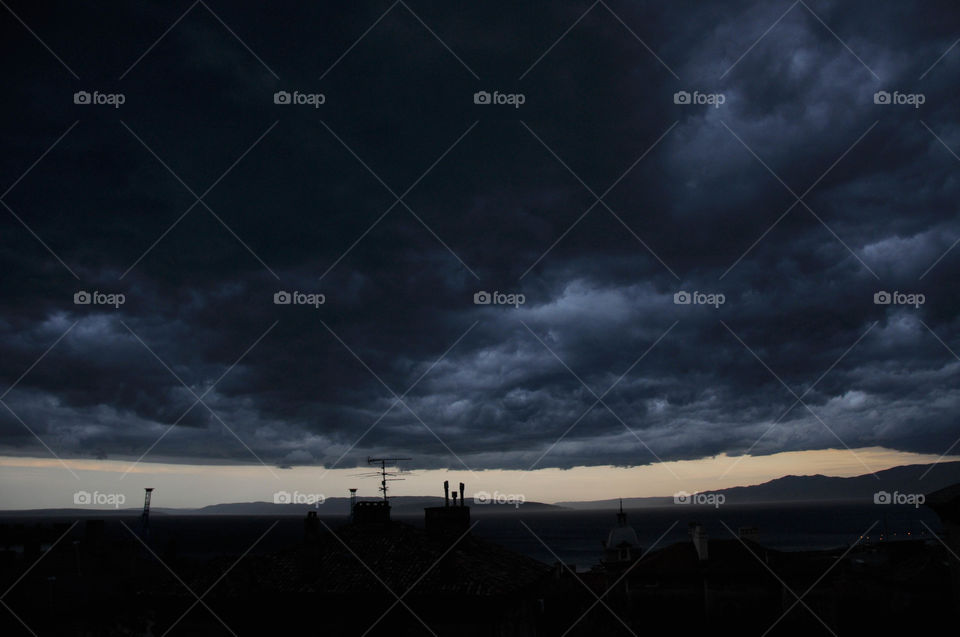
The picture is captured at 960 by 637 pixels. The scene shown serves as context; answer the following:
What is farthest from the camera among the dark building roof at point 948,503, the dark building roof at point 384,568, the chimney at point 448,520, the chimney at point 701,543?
the chimney at point 701,543

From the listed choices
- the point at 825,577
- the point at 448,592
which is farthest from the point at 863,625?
the point at 448,592

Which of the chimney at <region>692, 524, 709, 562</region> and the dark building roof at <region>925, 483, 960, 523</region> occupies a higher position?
the dark building roof at <region>925, 483, 960, 523</region>

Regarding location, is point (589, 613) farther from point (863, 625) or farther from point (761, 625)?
point (863, 625)

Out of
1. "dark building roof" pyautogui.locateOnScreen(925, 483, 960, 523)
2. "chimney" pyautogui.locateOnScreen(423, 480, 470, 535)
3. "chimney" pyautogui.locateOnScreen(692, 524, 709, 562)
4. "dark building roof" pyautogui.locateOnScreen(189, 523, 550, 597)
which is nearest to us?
"dark building roof" pyautogui.locateOnScreen(189, 523, 550, 597)

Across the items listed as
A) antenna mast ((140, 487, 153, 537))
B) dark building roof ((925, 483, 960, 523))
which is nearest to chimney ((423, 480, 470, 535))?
dark building roof ((925, 483, 960, 523))

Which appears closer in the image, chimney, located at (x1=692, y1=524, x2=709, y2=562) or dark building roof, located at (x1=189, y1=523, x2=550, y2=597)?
dark building roof, located at (x1=189, y1=523, x2=550, y2=597)

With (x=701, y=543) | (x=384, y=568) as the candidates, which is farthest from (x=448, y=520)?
(x=701, y=543)

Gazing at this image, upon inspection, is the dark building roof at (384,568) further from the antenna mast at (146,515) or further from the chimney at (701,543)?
the antenna mast at (146,515)

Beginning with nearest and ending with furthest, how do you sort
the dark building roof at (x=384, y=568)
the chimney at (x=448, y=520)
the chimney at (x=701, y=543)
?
the dark building roof at (x=384, y=568) → the chimney at (x=448, y=520) → the chimney at (x=701, y=543)

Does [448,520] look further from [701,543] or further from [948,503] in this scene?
[701,543]

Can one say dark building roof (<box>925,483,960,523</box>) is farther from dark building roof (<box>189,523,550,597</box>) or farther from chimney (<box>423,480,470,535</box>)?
chimney (<box>423,480,470,535</box>)

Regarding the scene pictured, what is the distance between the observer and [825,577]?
1644 inches

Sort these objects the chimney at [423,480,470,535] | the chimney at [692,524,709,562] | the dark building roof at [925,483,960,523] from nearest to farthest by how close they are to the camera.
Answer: the dark building roof at [925,483,960,523], the chimney at [423,480,470,535], the chimney at [692,524,709,562]

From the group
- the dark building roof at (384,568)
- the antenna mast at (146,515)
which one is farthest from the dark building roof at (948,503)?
the antenna mast at (146,515)
